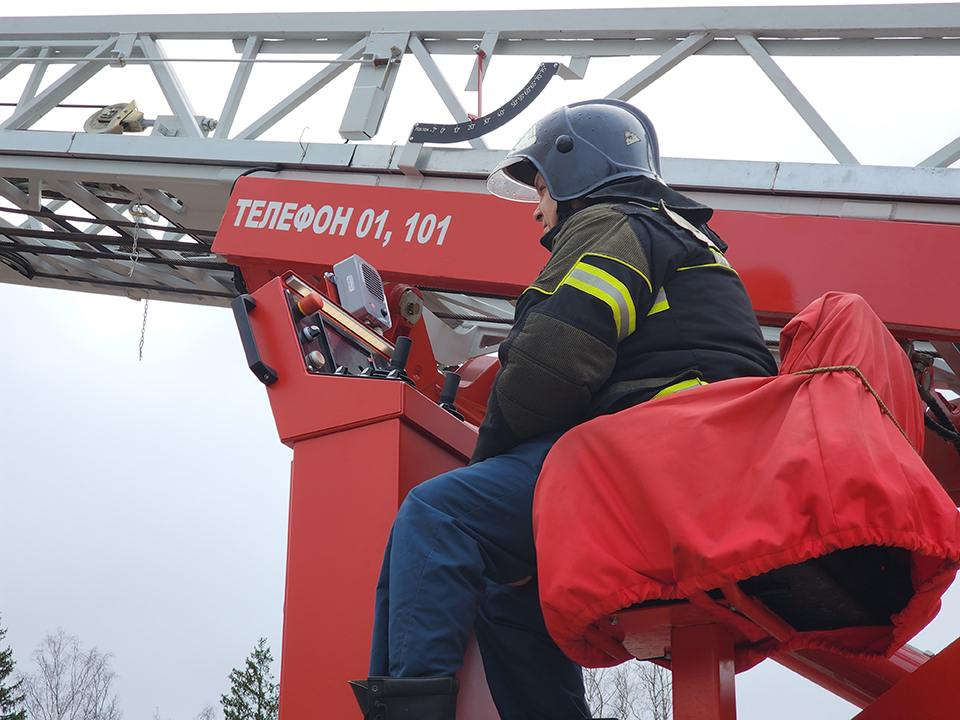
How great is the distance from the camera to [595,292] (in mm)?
2416

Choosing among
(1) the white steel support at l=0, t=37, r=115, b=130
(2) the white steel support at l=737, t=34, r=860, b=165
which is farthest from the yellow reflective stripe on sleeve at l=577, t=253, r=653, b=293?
(1) the white steel support at l=0, t=37, r=115, b=130

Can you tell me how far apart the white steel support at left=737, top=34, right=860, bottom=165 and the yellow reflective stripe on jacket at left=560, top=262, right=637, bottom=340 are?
7.57 feet

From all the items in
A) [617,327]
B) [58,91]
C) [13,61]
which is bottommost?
[617,327]

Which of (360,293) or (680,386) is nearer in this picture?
(680,386)

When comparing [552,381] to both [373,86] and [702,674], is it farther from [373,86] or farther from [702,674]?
[373,86]

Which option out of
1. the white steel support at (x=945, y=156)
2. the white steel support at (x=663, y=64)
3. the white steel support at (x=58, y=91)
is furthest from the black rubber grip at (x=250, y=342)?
the white steel support at (x=58, y=91)

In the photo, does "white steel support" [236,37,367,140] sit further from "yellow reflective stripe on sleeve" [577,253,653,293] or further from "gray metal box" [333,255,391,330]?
"yellow reflective stripe on sleeve" [577,253,653,293]

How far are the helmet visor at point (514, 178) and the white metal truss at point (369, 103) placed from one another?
3.41 ft

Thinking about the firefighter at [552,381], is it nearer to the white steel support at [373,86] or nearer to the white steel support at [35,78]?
the white steel support at [373,86]

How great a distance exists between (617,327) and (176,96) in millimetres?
3833

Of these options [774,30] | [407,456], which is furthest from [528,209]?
[407,456]

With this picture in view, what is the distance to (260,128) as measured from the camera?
538cm

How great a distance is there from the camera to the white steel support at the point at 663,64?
191 inches

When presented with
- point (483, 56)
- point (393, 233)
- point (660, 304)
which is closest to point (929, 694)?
point (660, 304)
